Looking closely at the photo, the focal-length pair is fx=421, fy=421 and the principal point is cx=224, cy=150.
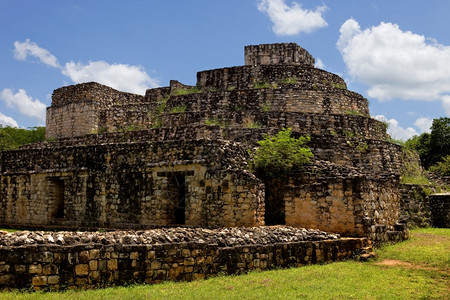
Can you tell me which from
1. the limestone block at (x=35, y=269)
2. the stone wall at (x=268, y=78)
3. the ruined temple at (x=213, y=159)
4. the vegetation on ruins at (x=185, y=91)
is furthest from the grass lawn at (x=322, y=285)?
the vegetation on ruins at (x=185, y=91)

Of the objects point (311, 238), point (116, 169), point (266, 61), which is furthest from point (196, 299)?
point (266, 61)

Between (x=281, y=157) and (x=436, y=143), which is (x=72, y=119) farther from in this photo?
(x=436, y=143)

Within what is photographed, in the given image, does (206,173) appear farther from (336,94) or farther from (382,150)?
(336,94)

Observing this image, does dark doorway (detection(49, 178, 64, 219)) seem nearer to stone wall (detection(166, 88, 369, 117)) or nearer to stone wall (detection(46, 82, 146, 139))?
stone wall (detection(46, 82, 146, 139))

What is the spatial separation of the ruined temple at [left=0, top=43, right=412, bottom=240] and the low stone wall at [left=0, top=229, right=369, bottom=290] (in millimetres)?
3369

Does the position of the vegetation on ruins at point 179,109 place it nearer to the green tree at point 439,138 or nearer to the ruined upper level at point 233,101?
the ruined upper level at point 233,101

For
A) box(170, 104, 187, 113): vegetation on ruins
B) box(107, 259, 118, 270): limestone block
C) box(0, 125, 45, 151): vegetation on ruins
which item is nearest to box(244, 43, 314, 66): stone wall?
box(170, 104, 187, 113): vegetation on ruins

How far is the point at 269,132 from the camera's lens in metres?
16.2

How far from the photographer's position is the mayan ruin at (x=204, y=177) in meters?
7.45

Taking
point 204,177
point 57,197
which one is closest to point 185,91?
point 57,197

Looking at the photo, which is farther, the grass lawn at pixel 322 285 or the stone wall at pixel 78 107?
the stone wall at pixel 78 107

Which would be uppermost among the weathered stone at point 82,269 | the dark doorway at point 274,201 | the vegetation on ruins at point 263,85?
the vegetation on ruins at point 263,85

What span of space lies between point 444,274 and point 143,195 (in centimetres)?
880

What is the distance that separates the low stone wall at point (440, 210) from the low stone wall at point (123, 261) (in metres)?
10.6
